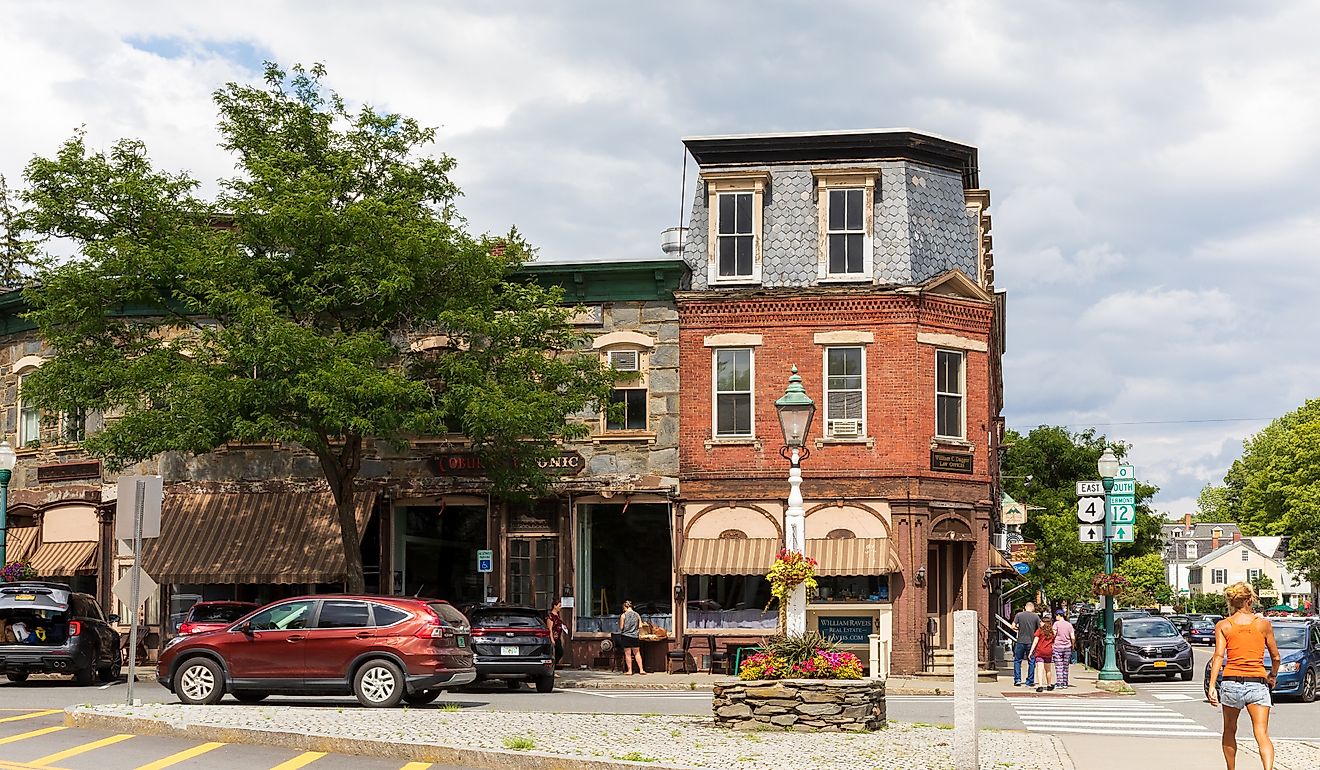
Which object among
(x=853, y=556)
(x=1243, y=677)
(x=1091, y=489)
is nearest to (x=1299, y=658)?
(x=1091, y=489)

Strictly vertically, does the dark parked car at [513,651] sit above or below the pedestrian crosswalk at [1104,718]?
above

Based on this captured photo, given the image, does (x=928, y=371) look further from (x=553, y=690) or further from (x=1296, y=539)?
(x=1296, y=539)

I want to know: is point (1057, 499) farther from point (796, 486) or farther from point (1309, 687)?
point (796, 486)

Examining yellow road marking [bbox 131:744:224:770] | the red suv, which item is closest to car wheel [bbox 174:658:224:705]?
the red suv

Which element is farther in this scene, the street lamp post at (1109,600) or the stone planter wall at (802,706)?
the street lamp post at (1109,600)

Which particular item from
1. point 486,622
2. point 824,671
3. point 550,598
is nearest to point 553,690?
point 486,622

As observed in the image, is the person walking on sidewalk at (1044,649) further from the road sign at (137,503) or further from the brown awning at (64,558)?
the brown awning at (64,558)

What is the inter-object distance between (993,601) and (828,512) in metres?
10.7

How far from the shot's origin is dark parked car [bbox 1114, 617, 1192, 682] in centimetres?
3547

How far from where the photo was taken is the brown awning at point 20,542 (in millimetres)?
35438

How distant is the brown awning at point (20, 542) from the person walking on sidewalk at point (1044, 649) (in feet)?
74.6

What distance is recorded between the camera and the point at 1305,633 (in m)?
28.0

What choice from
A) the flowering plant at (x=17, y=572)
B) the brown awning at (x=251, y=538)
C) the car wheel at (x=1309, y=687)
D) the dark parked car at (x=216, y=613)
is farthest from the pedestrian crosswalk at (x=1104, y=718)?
the flowering plant at (x=17, y=572)

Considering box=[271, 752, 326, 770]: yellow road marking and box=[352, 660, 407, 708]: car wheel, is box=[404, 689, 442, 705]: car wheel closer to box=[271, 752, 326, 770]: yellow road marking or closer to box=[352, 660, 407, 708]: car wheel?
box=[352, 660, 407, 708]: car wheel
